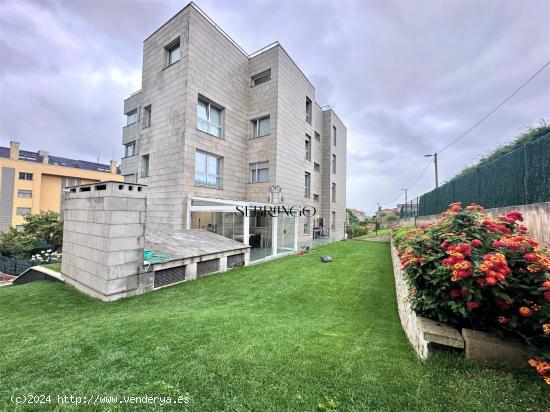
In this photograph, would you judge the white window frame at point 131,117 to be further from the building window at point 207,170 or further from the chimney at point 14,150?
the chimney at point 14,150

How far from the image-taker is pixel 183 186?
10.5 metres

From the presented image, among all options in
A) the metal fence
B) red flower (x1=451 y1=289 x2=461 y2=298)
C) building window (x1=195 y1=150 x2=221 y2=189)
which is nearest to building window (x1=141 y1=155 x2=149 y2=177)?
building window (x1=195 y1=150 x2=221 y2=189)

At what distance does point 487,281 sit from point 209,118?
1273 cm

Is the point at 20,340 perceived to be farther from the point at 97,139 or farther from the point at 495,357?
the point at 97,139

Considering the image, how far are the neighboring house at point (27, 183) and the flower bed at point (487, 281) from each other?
38457mm

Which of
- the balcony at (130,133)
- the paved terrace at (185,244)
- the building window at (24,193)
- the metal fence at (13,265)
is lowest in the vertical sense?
the metal fence at (13,265)

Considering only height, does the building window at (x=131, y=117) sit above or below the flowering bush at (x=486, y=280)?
A: above

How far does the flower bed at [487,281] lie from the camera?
204 centimetres

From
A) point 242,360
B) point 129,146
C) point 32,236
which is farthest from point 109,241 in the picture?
point 129,146

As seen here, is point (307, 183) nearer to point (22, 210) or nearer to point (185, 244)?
point (185, 244)

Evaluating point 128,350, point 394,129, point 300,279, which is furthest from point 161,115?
point 394,129

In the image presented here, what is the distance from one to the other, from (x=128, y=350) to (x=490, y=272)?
401 centimetres

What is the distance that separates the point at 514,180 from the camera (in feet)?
14.3

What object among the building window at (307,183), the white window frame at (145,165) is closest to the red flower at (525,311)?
the white window frame at (145,165)
